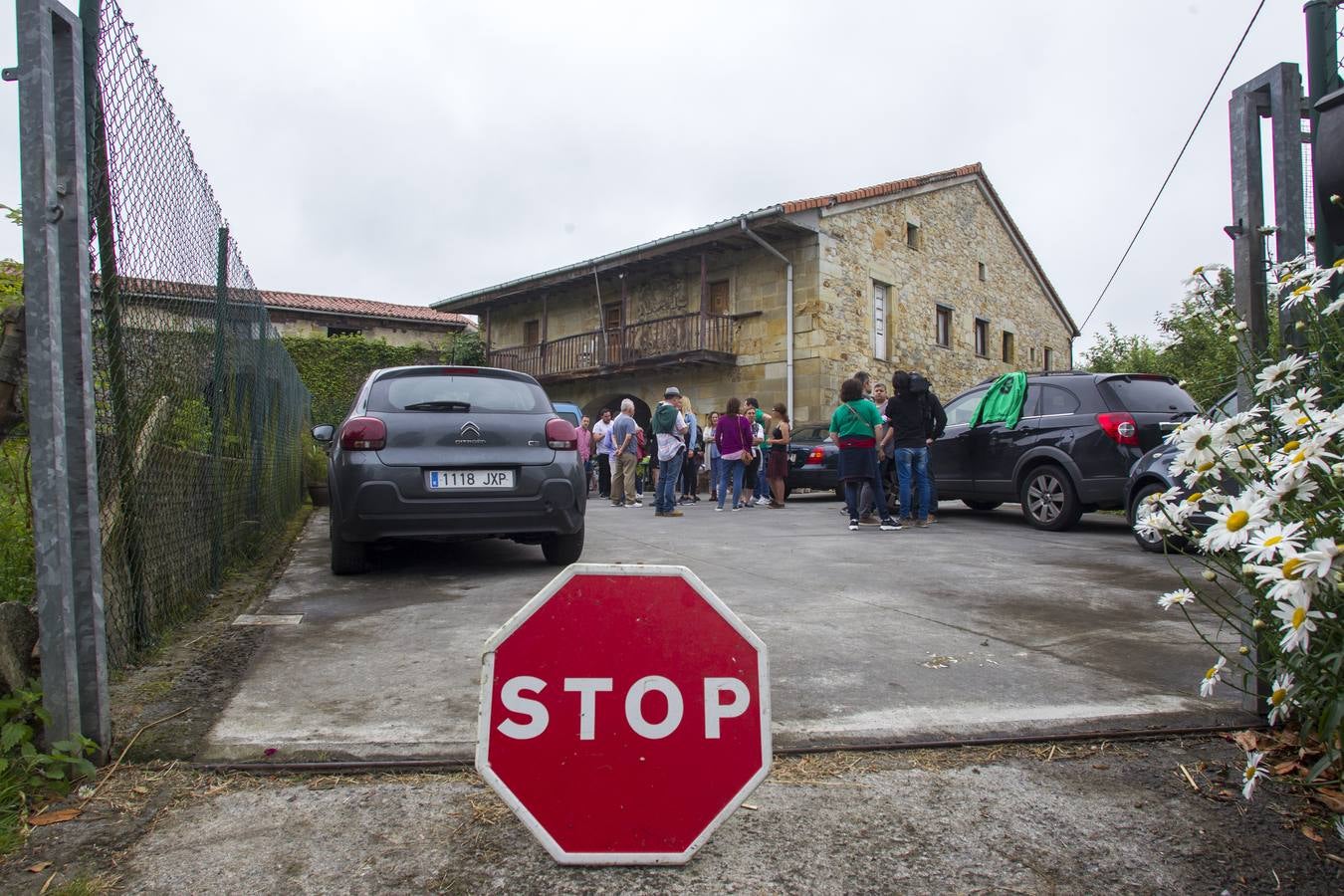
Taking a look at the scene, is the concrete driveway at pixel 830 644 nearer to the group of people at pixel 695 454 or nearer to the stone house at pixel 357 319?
the group of people at pixel 695 454

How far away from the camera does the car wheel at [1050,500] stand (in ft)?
28.0

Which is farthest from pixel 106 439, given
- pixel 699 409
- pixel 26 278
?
Answer: pixel 699 409

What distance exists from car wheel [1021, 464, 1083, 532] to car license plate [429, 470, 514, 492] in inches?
219

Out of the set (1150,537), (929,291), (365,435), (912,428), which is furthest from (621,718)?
(929,291)

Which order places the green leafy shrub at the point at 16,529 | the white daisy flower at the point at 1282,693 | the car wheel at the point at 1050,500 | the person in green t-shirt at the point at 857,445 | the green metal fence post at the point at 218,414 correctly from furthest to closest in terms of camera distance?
the person in green t-shirt at the point at 857,445
the car wheel at the point at 1050,500
the green metal fence post at the point at 218,414
the green leafy shrub at the point at 16,529
the white daisy flower at the point at 1282,693

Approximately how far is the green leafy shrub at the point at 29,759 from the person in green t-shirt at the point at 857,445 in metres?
7.49

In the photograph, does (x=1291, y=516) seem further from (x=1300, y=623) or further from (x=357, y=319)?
(x=357, y=319)

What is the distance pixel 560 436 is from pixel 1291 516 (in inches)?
174

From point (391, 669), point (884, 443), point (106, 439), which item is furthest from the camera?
point (884, 443)

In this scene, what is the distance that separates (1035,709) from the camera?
9.93ft

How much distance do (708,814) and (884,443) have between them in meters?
8.42

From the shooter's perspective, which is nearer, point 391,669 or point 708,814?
point 708,814

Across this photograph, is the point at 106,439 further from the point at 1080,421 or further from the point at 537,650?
the point at 1080,421

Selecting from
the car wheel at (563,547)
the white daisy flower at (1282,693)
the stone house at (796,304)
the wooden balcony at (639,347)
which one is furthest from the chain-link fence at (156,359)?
the wooden balcony at (639,347)
